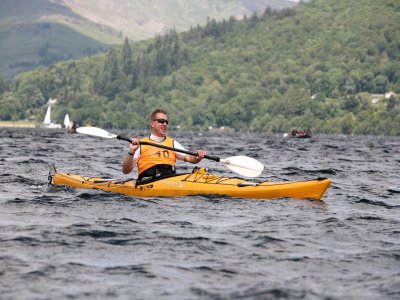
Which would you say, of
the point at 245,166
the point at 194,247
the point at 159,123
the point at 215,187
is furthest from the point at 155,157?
the point at 194,247

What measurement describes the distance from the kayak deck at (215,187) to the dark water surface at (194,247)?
0.31 meters

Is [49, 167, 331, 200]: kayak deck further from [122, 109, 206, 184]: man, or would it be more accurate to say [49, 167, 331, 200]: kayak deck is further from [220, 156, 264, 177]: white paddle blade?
Answer: [220, 156, 264, 177]: white paddle blade

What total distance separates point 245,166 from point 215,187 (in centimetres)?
168

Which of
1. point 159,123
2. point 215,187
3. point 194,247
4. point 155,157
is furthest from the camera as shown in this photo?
point 155,157

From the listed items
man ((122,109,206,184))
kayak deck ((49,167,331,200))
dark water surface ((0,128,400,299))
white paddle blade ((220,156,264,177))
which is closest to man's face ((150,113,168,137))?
man ((122,109,206,184))

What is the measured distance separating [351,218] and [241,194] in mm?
2870

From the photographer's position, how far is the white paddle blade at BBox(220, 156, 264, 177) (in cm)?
1808

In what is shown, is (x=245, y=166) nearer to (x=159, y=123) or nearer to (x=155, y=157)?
(x=155, y=157)

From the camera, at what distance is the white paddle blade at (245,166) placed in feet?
59.3

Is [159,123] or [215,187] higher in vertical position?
[159,123]

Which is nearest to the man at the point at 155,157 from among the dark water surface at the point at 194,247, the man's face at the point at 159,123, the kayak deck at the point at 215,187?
the man's face at the point at 159,123

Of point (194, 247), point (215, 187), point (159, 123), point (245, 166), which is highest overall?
point (159, 123)

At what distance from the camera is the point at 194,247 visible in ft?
37.0

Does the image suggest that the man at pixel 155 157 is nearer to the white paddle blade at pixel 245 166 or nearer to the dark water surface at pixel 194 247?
the dark water surface at pixel 194 247
